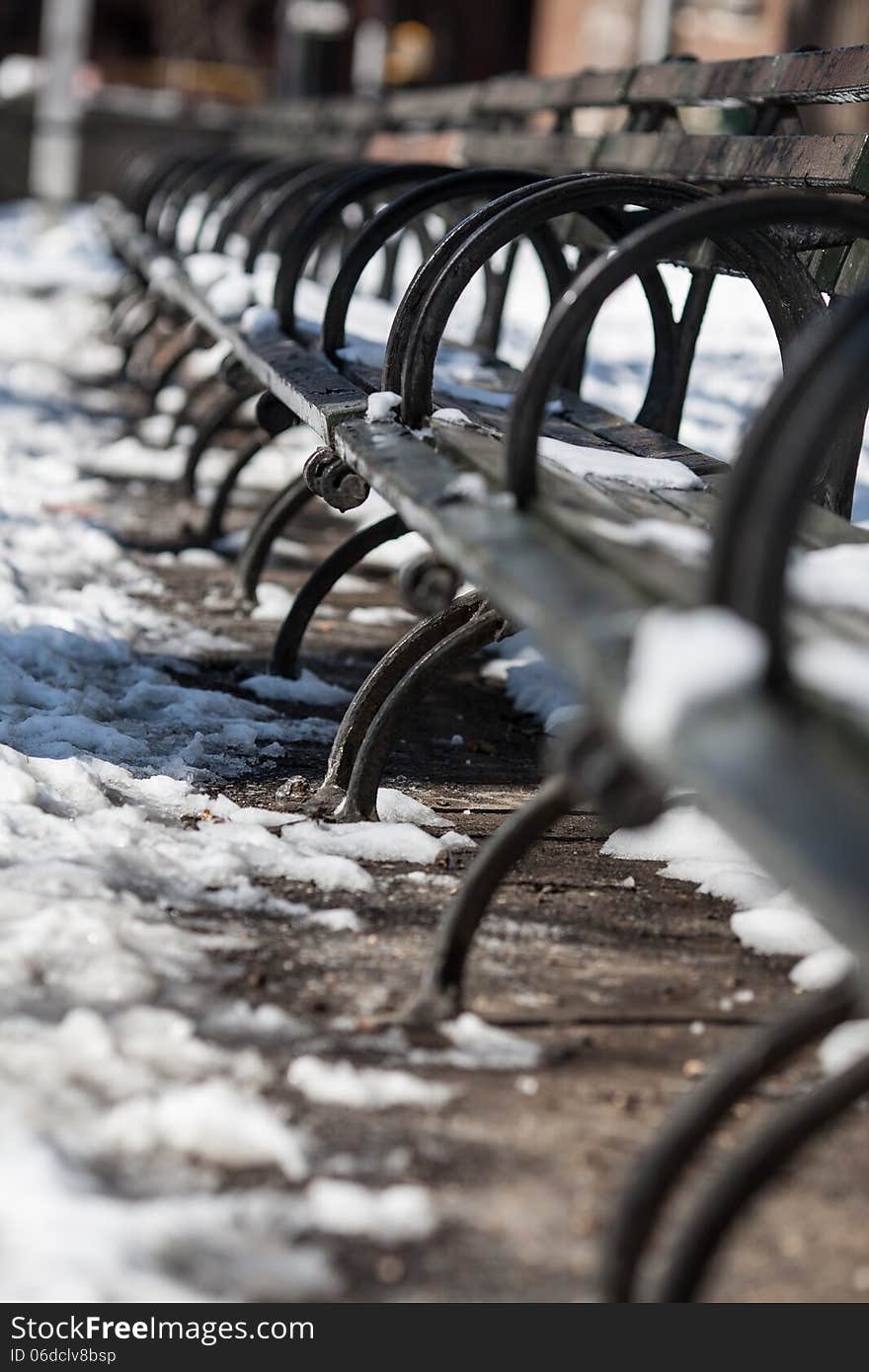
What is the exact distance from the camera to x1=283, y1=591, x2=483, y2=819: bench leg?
10.4ft

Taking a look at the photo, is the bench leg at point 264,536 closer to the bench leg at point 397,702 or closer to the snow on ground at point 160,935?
the snow on ground at point 160,935

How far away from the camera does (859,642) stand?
6.34ft

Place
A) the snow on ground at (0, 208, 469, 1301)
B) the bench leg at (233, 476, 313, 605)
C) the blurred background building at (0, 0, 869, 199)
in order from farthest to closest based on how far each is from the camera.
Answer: the blurred background building at (0, 0, 869, 199)
the bench leg at (233, 476, 313, 605)
the snow on ground at (0, 208, 469, 1301)

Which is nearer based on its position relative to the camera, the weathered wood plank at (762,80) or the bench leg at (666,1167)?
the bench leg at (666,1167)

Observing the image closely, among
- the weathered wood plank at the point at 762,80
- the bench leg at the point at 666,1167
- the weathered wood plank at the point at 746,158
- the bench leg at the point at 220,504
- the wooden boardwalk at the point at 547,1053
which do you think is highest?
the weathered wood plank at the point at 762,80

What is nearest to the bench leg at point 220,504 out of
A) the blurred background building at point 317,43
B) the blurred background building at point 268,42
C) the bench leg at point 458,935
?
the bench leg at point 458,935

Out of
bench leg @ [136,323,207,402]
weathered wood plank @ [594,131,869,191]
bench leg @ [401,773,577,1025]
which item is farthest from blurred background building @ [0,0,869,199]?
bench leg @ [401,773,577,1025]

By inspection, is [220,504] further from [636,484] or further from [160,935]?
[160,935]

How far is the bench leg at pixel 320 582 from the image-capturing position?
11.6 feet

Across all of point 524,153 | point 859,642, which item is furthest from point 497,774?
point 524,153

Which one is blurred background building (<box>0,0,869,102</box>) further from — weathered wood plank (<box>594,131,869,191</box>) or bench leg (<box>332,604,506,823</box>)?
bench leg (<box>332,604,506,823</box>)
